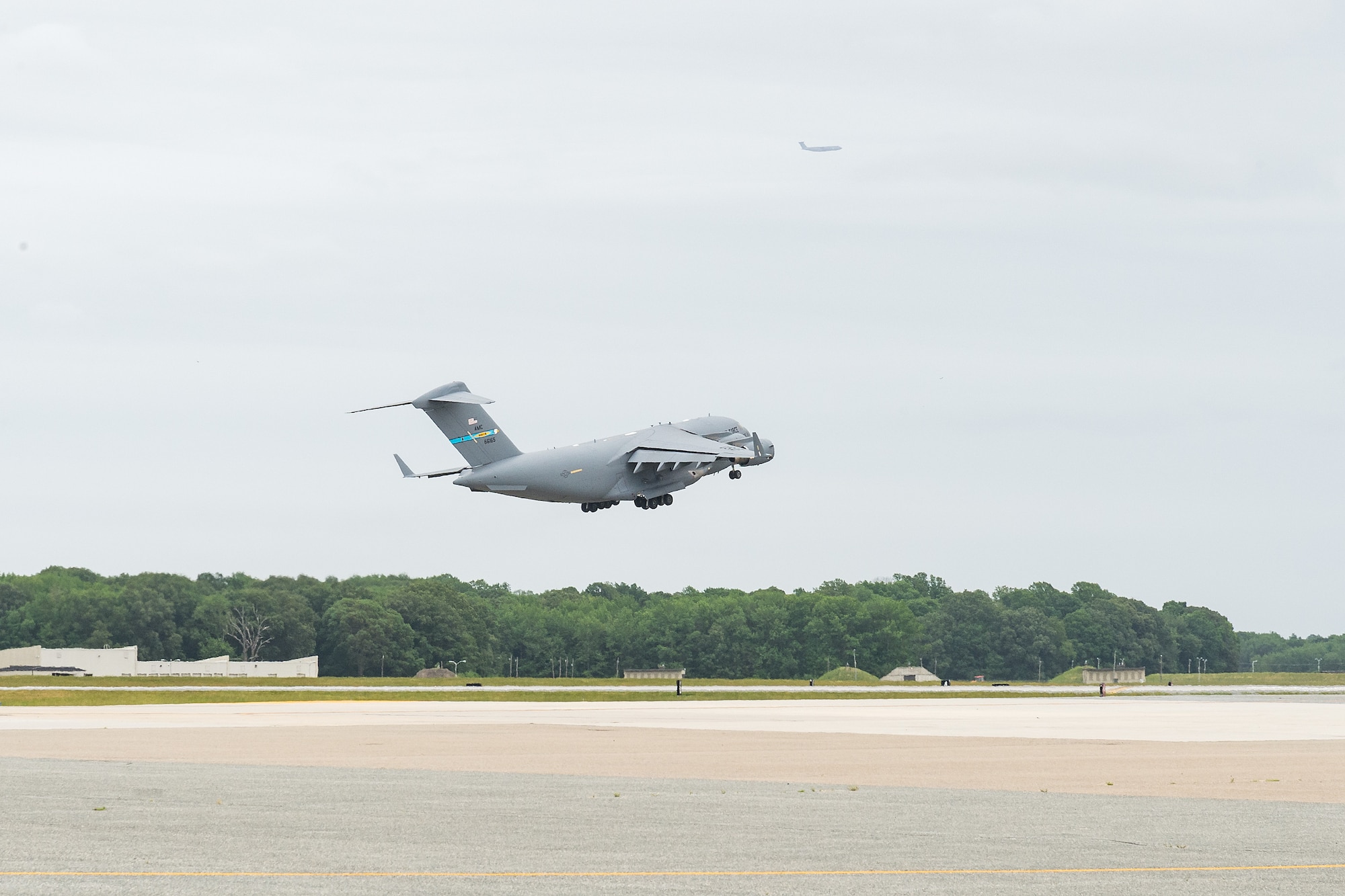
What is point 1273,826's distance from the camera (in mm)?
24469

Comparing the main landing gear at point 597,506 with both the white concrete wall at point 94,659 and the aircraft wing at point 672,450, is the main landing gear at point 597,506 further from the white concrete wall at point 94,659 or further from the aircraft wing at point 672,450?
the white concrete wall at point 94,659

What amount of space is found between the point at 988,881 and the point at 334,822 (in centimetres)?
1053

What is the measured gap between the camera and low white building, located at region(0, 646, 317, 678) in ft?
560

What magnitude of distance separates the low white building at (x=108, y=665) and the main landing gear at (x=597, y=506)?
85190mm

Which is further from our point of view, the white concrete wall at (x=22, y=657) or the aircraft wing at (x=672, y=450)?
the white concrete wall at (x=22, y=657)

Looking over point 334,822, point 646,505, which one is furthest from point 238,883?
point 646,505

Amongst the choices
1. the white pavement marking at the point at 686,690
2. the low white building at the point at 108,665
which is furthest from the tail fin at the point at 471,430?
the low white building at the point at 108,665

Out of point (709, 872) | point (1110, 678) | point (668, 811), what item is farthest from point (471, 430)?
point (1110, 678)

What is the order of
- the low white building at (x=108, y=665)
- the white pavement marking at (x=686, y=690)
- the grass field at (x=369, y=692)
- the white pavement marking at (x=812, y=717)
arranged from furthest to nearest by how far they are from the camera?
the low white building at (x=108, y=665), the white pavement marking at (x=686, y=690), the grass field at (x=369, y=692), the white pavement marking at (x=812, y=717)

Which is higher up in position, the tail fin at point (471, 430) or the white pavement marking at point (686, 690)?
the tail fin at point (471, 430)

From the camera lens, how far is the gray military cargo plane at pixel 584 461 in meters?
83.2

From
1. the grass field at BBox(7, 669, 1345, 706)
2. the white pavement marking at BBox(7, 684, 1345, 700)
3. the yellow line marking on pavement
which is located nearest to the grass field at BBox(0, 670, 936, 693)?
the grass field at BBox(7, 669, 1345, 706)

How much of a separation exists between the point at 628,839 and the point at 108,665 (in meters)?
163

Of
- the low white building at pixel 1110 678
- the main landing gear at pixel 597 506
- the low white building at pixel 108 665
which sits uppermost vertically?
the main landing gear at pixel 597 506
